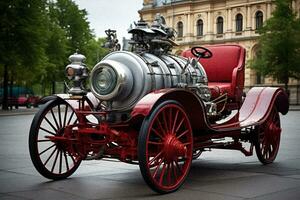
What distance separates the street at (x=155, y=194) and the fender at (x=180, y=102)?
2.96 feet

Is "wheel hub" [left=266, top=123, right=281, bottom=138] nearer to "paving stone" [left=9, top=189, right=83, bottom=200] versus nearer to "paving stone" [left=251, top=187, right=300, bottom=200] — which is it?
"paving stone" [left=251, top=187, right=300, bottom=200]

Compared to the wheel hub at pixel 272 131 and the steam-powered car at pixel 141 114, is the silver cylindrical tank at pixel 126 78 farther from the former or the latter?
the wheel hub at pixel 272 131

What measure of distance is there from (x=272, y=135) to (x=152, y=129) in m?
3.84

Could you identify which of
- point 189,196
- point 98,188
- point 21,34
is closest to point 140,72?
point 98,188

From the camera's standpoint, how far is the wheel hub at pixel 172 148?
646 cm

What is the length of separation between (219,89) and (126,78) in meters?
2.46

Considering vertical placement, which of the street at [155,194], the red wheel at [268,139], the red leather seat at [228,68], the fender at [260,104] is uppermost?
the red leather seat at [228,68]

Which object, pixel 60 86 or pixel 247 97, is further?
pixel 60 86

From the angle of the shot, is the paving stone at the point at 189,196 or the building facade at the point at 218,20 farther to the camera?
the building facade at the point at 218,20

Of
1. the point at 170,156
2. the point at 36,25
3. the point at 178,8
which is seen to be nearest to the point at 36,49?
the point at 36,25

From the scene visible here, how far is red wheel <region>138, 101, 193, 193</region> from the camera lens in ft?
19.9

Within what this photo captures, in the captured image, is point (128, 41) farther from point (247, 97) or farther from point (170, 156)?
point (247, 97)

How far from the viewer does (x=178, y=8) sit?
80.9 m

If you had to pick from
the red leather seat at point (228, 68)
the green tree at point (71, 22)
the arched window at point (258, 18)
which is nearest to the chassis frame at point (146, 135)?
the red leather seat at point (228, 68)
